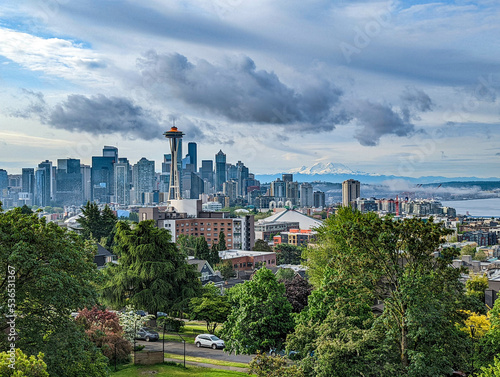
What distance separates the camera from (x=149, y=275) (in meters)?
29.5

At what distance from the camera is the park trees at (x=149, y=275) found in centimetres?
2944

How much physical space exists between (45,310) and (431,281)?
466 inches

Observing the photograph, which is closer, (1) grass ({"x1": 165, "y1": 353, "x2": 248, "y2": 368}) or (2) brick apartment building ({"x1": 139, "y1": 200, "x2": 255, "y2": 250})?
(1) grass ({"x1": 165, "y1": 353, "x2": 248, "y2": 368})

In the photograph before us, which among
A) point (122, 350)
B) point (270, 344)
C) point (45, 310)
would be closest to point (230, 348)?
point (270, 344)

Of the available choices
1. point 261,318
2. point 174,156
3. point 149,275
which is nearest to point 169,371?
point 261,318

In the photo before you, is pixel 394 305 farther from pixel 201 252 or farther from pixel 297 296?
pixel 201 252

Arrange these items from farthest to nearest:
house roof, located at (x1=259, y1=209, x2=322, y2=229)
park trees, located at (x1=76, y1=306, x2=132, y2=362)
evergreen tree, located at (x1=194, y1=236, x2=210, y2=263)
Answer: house roof, located at (x1=259, y1=209, x2=322, y2=229), evergreen tree, located at (x1=194, y1=236, x2=210, y2=263), park trees, located at (x1=76, y1=306, x2=132, y2=362)

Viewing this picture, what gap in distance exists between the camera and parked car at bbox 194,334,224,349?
85.8 feet

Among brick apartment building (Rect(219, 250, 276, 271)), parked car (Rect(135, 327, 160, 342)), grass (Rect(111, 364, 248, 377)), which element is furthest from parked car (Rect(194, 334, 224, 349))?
brick apartment building (Rect(219, 250, 276, 271))

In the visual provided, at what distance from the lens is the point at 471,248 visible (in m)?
98.2

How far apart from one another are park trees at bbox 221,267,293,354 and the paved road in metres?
2.65

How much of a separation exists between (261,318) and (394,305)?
611cm

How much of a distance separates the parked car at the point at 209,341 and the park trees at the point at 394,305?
9072 mm

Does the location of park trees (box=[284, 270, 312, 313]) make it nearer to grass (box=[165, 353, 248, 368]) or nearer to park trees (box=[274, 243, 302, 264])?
grass (box=[165, 353, 248, 368])
